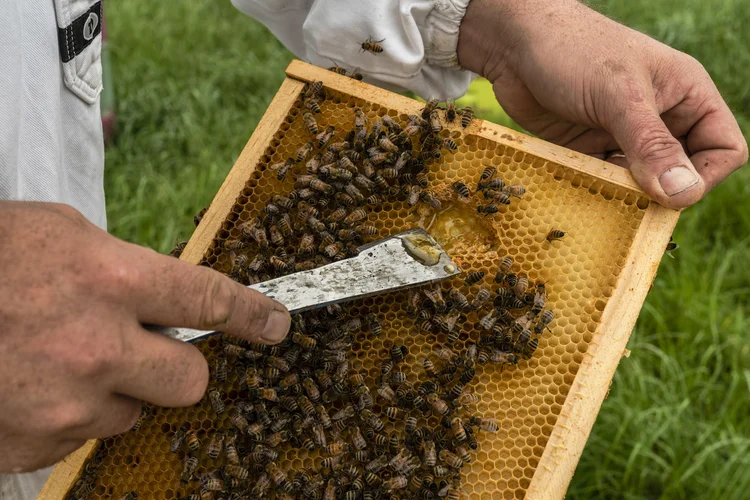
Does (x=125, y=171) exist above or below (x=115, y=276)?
below

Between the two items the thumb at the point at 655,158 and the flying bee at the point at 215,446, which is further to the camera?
the thumb at the point at 655,158

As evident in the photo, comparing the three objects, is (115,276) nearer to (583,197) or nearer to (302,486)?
(302,486)

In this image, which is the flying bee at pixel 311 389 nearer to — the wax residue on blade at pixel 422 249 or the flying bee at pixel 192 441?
the flying bee at pixel 192 441

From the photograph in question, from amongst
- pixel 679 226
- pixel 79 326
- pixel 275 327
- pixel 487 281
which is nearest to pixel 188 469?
pixel 275 327

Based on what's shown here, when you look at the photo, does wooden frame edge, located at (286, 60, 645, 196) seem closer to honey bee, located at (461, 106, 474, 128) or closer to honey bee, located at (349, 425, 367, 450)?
honey bee, located at (461, 106, 474, 128)

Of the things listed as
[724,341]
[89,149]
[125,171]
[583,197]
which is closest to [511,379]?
[583,197]

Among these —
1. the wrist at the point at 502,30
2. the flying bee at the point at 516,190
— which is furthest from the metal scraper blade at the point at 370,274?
the wrist at the point at 502,30
